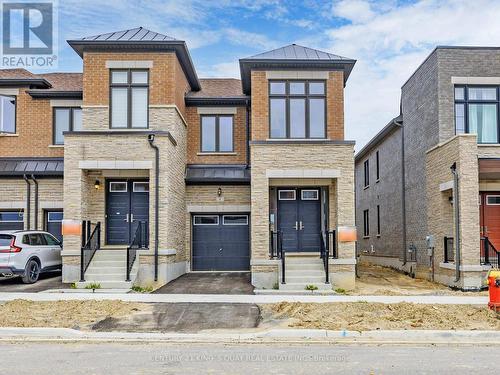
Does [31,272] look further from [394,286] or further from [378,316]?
[394,286]

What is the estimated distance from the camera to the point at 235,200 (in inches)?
818

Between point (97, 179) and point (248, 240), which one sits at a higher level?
point (97, 179)

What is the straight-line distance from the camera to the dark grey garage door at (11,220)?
2053 cm

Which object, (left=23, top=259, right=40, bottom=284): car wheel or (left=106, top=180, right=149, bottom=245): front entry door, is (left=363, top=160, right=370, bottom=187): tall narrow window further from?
(left=23, top=259, right=40, bottom=284): car wheel

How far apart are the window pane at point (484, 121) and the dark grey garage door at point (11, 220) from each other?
651 inches

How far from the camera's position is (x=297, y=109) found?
18406 mm

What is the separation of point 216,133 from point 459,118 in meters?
8.93

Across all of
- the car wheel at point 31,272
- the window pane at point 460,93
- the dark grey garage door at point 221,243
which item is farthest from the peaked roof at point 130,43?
the window pane at point 460,93

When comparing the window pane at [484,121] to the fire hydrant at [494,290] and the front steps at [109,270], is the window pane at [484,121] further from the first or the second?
the front steps at [109,270]

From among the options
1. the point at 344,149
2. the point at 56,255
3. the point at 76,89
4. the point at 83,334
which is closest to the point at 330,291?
the point at 344,149

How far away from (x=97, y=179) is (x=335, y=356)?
12330 millimetres

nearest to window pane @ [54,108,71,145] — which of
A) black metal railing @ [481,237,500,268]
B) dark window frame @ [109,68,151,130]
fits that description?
dark window frame @ [109,68,151,130]

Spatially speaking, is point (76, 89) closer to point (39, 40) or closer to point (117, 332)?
point (39, 40)

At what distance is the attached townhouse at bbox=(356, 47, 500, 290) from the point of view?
55.0ft
